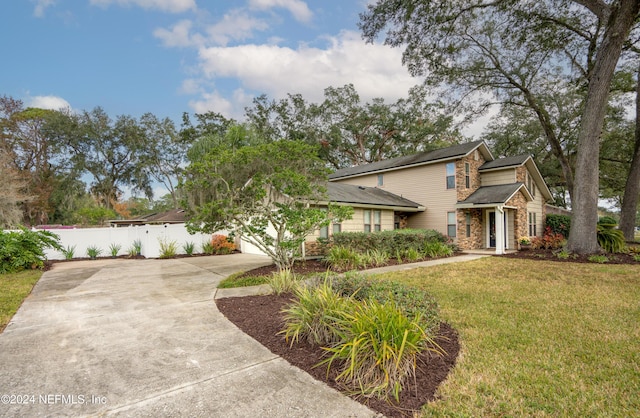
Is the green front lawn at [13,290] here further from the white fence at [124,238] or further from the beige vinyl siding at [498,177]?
the beige vinyl siding at [498,177]

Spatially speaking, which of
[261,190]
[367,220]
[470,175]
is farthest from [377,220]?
[261,190]

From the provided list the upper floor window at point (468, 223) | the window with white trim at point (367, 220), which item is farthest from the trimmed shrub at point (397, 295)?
the upper floor window at point (468, 223)

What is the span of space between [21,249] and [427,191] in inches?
679

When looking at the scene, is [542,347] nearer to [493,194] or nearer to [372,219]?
[372,219]

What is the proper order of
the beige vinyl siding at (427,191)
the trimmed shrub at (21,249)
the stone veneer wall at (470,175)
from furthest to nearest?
the beige vinyl siding at (427,191), the stone veneer wall at (470,175), the trimmed shrub at (21,249)

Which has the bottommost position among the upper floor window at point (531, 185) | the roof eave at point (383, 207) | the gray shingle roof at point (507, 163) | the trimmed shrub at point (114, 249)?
the trimmed shrub at point (114, 249)

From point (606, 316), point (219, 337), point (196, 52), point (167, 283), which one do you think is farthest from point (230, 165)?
point (606, 316)

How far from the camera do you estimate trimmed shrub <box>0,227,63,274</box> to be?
958cm

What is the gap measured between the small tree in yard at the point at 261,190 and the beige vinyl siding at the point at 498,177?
11.7m

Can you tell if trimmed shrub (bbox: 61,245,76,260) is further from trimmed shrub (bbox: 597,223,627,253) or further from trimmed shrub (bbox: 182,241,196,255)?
trimmed shrub (bbox: 597,223,627,253)

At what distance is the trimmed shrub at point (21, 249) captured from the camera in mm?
9578

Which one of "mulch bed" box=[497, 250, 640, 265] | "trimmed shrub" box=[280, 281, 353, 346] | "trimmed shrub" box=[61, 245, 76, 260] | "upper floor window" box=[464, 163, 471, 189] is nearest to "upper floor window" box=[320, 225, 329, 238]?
"mulch bed" box=[497, 250, 640, 265]

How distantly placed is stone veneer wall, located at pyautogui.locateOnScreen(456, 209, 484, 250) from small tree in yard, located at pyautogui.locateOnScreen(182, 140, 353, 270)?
29.8 feet

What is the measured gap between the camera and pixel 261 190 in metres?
8.20
